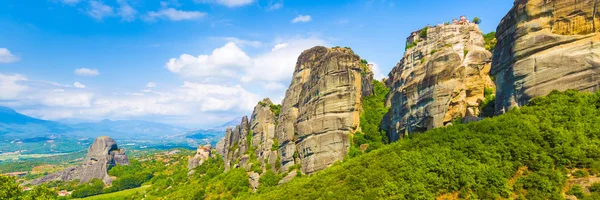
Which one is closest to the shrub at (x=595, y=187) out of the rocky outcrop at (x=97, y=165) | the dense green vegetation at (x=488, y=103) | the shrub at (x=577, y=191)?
the shrub at (x=577, y=191)

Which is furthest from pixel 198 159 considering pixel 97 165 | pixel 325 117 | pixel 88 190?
pixel 325 117

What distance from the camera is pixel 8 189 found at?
26625mm

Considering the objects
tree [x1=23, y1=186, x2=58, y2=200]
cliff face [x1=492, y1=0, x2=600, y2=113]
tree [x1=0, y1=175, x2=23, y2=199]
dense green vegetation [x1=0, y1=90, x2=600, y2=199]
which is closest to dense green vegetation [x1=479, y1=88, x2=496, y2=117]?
cliff face [x1=492, y1=0, x2=600, y2=113]

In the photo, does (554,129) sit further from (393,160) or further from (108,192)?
(108,192)

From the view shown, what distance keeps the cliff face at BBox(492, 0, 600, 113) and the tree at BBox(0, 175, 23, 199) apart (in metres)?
41.9

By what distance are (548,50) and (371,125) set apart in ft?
82.0

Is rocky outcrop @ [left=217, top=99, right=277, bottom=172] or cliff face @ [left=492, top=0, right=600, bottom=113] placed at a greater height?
cliff face @ [left=492, top=0, right=600, bottom=113]

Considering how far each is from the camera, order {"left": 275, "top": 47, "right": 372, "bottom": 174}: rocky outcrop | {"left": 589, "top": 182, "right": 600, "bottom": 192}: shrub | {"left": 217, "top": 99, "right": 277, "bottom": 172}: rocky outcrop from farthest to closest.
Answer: {"left": 217, "top": 99, "right": 277, "bottom": 172}: rocky outcrop → {"left": 275, "top": 47, "right": 372, "bottom": 174}: rocky outcrop → {"left": 589, "top": 182, "right": 600, "bottom": 192}: shrub

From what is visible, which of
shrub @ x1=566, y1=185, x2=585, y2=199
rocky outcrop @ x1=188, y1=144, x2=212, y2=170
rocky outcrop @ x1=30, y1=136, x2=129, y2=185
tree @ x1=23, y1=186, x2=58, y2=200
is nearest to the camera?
shrub @ x1=566, y1=185, x2=585, y2=199

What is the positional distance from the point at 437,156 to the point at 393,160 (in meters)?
3.23

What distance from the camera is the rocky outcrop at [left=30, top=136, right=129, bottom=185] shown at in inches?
4035

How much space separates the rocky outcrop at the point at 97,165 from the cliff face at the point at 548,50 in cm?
10771

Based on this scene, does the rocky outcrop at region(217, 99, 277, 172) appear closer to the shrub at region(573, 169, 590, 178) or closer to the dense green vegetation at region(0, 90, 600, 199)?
the dense green vegetation at region(0, 90, 600, 199)

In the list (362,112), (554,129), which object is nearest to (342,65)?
(362,112)
